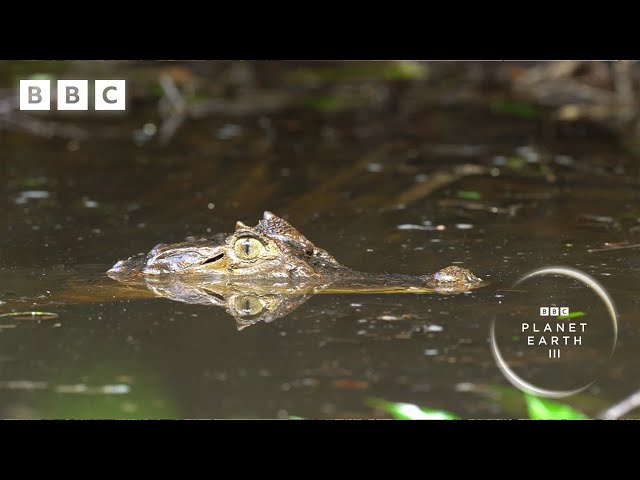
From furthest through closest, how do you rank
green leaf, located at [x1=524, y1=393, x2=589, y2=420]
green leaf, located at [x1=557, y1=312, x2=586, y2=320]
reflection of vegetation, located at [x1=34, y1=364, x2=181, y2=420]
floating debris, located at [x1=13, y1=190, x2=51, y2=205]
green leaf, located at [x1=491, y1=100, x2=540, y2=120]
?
1. green leaf, located at [x1=491, y1=100, x2=540, y2=120]
2. floating debris, located at [x1=13, y1=190, x2=51, y2=205]
3. green leaf, located at [x1=557, y1=312, x2=586, y2=320]
4. reflection of vegetation, located at [x1=34, y1=364, x2=181, y2=420]
5. green leaf, located at [x1=524, y1=393, x2=589, y2=420]

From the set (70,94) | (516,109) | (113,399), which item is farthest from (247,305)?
(516,109)

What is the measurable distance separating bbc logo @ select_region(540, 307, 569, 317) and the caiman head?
1.34 meters

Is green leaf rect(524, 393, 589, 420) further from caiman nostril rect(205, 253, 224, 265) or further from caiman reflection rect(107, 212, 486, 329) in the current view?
caiman nostril rect(205, 253, 224, 265)

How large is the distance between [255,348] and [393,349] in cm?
72

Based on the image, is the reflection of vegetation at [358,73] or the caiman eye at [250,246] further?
the reflection of vegetation at [358,73]

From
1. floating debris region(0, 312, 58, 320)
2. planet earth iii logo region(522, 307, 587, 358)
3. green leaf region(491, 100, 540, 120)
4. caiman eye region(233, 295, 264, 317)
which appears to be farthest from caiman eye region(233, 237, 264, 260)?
green leaf region(491, 100, 540, 120)

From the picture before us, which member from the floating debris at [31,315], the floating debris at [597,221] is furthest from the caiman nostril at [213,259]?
the floating debris at [597,221]

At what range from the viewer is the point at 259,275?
656 cm

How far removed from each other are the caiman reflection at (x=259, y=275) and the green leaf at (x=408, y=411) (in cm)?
137

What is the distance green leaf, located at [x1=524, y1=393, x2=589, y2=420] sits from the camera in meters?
4.59

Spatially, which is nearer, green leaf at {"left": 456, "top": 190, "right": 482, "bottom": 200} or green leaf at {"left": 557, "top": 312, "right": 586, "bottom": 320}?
green leaf at {"left": 557, "top": 312, "right": 586, "bottom": 320}

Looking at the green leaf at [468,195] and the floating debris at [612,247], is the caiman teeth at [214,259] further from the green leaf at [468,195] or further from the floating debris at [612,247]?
the green leaf at [468,195]

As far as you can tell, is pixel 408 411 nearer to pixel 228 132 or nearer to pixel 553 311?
pixel 553 311

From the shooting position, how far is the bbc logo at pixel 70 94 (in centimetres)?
797
